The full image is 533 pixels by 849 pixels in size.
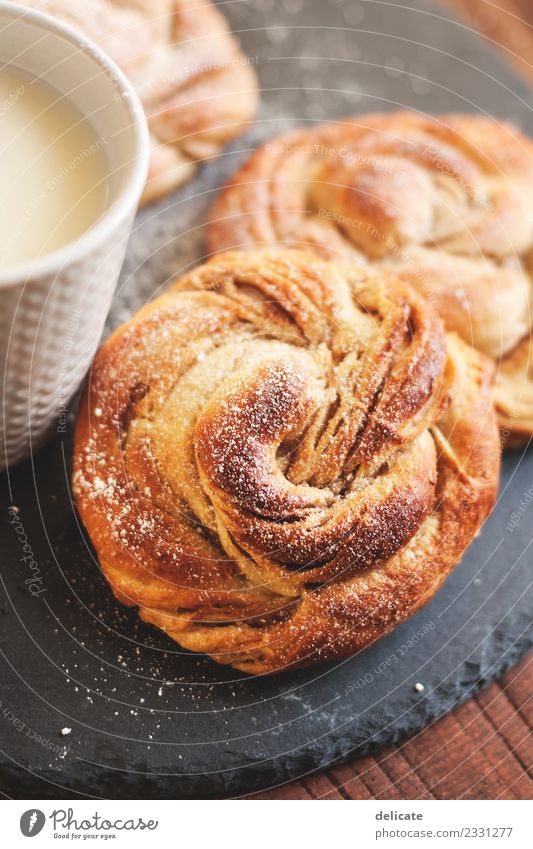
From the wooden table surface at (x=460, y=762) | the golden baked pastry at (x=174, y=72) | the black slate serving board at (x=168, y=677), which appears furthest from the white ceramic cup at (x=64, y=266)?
the wooden table surface at (x=460, y=762)

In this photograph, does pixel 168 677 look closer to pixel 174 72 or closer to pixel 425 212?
pixel 425 212

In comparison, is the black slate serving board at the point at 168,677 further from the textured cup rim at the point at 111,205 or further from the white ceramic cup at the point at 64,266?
the textured cup rim at the point at 111,205

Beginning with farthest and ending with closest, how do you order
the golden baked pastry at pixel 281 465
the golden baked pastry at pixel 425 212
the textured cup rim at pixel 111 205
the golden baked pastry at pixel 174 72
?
1. the golden baked pastry at pixel 174 72
2. the golden baked pastry at pixel 425 212
3. the golden baked pastry at pixel 281 465
4. the textured cup rim at pixel 111 205

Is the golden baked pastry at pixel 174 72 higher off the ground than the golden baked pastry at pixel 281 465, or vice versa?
the golden baked pastry at pixel 174 72

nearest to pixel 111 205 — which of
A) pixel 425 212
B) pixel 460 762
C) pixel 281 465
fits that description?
pixel 281 465

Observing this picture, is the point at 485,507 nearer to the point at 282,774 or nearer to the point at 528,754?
the point at 528,754

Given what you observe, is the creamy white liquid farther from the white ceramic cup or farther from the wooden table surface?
the wooden table surface

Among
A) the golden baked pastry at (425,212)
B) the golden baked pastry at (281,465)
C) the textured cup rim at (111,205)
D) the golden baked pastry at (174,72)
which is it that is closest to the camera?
the textured cup rim at (111,205)
